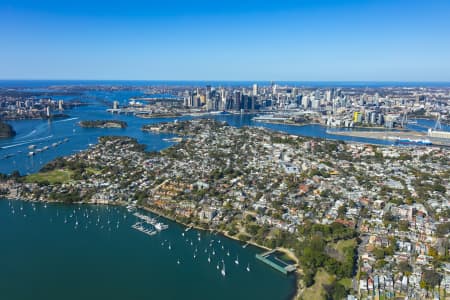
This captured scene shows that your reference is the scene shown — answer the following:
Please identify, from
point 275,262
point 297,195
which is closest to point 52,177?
point 297,195

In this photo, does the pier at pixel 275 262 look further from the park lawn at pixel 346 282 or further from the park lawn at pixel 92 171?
the park lawn at pixel 92 171

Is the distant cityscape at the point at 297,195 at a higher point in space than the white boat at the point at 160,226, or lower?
higher

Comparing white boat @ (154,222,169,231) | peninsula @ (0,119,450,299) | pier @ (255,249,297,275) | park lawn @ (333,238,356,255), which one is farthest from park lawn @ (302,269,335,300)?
white boat @ (154,222,169,231)

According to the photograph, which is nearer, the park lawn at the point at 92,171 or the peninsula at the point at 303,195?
the peninsula at the point at 303,195

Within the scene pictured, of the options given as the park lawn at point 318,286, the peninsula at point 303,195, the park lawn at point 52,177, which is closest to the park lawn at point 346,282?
the peninsula at point 303,195

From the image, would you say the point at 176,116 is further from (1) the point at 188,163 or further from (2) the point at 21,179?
(2) the point at 21,179

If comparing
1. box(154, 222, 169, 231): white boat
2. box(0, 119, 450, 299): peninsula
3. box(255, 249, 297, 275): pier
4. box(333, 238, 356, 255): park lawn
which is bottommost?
box(255, 249, 297, 275): pier

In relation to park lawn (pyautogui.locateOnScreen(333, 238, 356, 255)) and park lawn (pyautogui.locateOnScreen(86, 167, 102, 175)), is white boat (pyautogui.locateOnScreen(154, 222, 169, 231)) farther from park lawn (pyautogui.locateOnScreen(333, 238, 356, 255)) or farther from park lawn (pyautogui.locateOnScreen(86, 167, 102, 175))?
park lawn (pyautogui.locateOnScreen(86, 167, 102, 175))
